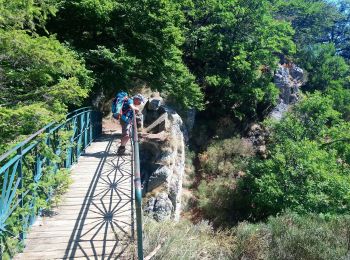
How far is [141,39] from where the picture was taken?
14.1 metres

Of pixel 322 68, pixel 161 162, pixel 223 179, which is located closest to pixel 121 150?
pixel 161 162

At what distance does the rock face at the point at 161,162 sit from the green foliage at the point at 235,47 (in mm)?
5818

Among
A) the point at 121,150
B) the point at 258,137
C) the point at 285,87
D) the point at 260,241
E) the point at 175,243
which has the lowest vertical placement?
the point at 260,241

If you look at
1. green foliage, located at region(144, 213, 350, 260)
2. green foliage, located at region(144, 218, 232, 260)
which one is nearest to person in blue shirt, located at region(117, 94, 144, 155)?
green foliage, located at region(144, 213, 350, 260)

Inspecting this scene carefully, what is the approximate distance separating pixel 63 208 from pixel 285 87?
22227 mm

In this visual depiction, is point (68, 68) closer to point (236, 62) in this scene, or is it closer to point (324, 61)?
point (236, 62)

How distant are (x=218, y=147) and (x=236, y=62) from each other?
5187 mm

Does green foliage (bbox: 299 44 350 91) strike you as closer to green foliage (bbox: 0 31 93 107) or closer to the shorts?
the shorts

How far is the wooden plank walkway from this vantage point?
5293 millimetres

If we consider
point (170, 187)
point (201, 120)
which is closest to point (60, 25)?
point (170, 187)

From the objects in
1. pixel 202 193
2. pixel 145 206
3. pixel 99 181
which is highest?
pixel 99 181

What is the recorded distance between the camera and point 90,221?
6191 millimetres

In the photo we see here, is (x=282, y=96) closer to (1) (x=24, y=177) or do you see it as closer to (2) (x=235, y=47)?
(2) (x=235, y=47)

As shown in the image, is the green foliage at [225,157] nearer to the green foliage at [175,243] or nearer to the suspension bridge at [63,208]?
the suspension bridge at [63,208]
